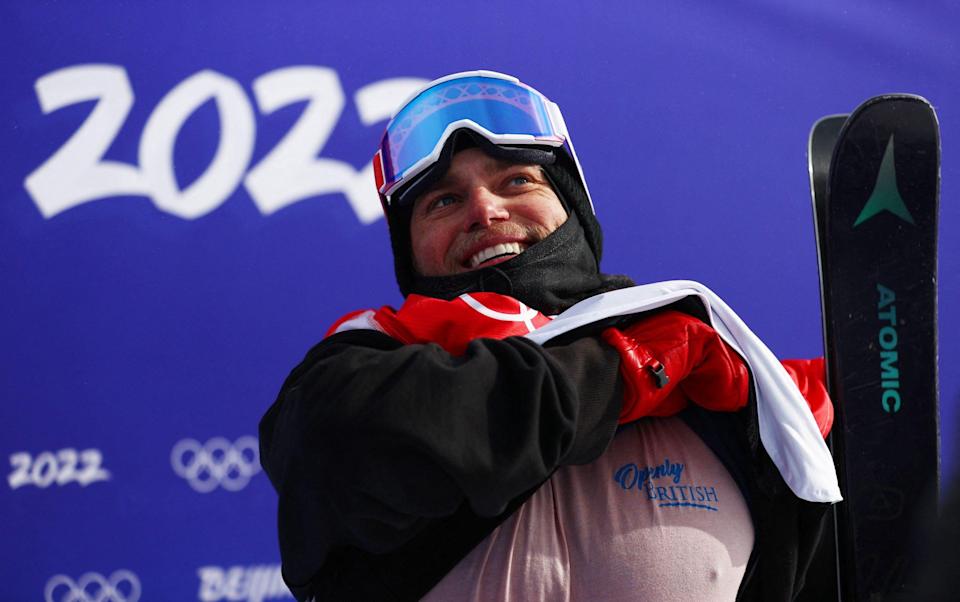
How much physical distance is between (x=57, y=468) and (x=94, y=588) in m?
0.21

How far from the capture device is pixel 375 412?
696mm

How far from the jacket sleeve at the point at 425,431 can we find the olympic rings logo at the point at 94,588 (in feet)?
2.89

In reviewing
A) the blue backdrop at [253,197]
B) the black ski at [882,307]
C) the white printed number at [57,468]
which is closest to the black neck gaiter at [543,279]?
the black ski at [882,307]

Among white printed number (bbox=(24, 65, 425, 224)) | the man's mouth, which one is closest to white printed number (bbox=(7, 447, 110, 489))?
white printed number (bbox=(24, 65, 425, 224))

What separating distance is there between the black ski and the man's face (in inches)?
18.5

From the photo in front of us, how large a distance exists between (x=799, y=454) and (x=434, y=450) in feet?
1.27

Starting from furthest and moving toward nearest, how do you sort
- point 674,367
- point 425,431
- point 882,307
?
point 882,307 < point 674,367 < point 425,431

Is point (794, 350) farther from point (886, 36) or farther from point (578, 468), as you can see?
point (578, 468)

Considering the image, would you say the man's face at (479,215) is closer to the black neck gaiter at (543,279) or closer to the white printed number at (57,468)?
the black neck gaiter at (543,279)

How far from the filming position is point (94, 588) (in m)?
1.49

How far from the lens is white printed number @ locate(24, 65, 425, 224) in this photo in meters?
1.58

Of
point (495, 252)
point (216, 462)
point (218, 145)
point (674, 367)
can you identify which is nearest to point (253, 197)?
point (218, 145)

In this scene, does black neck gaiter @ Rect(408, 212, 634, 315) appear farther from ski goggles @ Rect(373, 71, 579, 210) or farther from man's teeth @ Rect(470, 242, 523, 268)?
ski goggles @ Rect(373, 71, 579, 210)

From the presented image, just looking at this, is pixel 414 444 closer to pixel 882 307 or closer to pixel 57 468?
pixel 882 307
